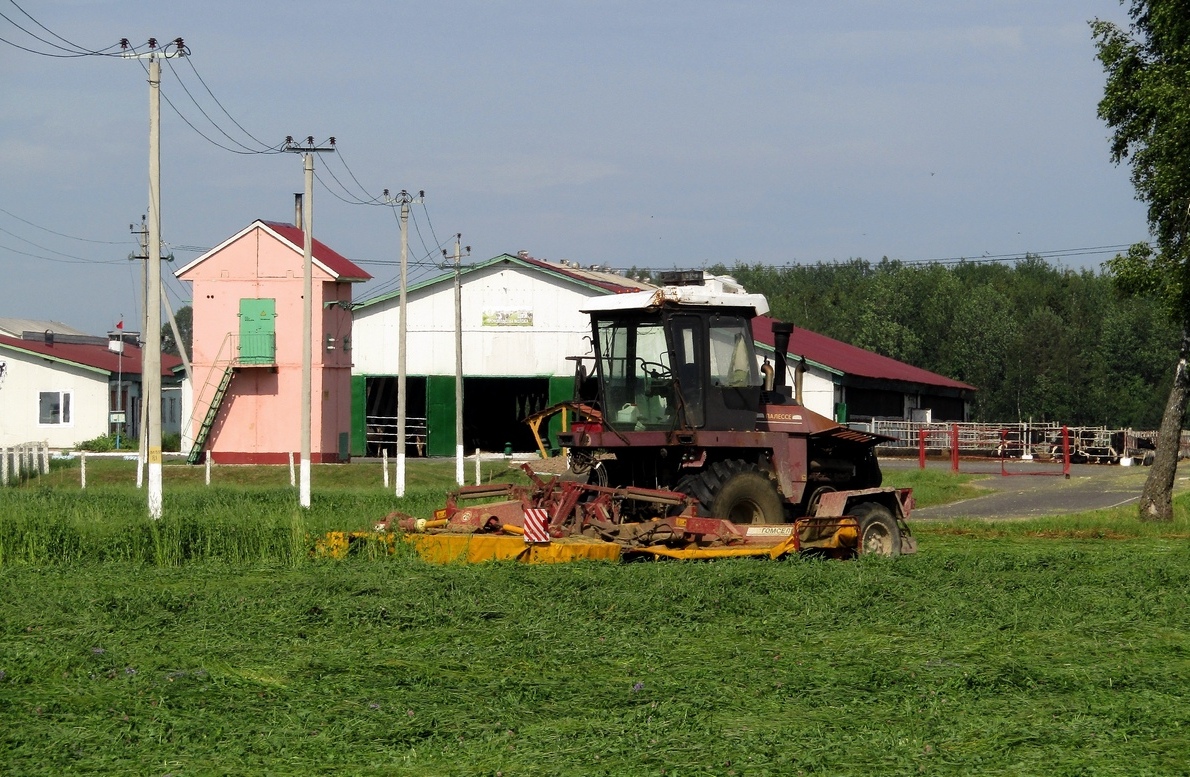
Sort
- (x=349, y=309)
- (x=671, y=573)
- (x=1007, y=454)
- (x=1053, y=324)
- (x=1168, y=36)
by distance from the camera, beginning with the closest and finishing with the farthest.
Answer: (x=671, y=573), (x=1168, y=36), (x=349, y=309), (x=1007, y=454), (x=1053, y=324)

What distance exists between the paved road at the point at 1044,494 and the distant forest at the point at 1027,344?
49.9 meters

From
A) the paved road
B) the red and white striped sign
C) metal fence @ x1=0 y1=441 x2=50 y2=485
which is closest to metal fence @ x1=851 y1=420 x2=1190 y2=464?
the paved road

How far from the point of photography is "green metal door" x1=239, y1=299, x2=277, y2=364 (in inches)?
1646

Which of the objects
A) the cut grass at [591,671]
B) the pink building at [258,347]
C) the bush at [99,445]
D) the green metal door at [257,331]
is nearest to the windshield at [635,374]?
the cut grass at [591,671]

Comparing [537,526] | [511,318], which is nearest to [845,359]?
[511,318]

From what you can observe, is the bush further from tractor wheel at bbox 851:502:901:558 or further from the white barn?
tractor wheel at bbox 851:502:901:558

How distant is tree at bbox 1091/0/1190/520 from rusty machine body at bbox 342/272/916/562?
7.23 meters

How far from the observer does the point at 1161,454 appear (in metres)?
23.0

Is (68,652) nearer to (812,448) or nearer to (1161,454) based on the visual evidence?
(812,448)

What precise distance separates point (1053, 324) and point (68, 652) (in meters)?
90.1

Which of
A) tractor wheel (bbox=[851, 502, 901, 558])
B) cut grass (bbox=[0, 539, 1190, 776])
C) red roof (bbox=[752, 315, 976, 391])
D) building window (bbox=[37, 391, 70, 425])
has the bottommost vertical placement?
cut grass (bbox=[0, 539, 1190, 776])

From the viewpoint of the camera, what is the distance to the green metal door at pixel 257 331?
Answer: 4181cm

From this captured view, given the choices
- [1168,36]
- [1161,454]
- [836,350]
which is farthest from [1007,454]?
[1168,36]

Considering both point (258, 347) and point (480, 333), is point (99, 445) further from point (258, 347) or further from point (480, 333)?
point (480, 333)
